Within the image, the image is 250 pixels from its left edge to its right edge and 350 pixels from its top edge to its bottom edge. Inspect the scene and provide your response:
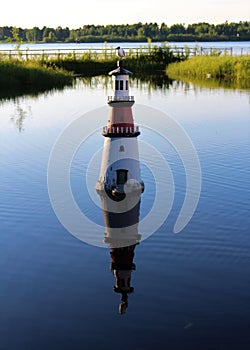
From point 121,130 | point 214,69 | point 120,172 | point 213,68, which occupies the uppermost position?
point 213,68

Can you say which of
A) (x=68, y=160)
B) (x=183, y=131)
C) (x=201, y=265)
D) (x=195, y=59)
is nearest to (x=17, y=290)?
(x=201, y=265)

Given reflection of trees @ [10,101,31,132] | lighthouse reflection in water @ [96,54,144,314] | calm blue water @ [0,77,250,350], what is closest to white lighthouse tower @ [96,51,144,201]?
lighthouse reflection in water @ [96,54,144,314]

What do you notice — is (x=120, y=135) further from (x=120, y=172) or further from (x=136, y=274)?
(x=136, y=274)

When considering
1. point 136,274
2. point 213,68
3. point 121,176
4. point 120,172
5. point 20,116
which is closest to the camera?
point 136,274

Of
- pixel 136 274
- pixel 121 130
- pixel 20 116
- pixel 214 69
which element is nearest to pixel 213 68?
pixel 214 69

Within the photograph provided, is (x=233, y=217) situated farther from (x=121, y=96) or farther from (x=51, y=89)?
(x=51, y=89)

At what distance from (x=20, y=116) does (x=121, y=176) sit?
21.5 metres

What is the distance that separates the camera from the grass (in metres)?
63.7

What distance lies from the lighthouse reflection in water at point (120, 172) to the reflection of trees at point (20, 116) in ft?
51.6

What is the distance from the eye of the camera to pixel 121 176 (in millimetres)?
19281

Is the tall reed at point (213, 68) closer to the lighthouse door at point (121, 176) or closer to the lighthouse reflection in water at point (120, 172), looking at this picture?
the lighthouse reflection in water at point (120, 172)

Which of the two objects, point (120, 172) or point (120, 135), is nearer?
point (120, 135)

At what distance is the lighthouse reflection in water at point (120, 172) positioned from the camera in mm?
17875

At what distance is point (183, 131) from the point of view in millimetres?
33281
